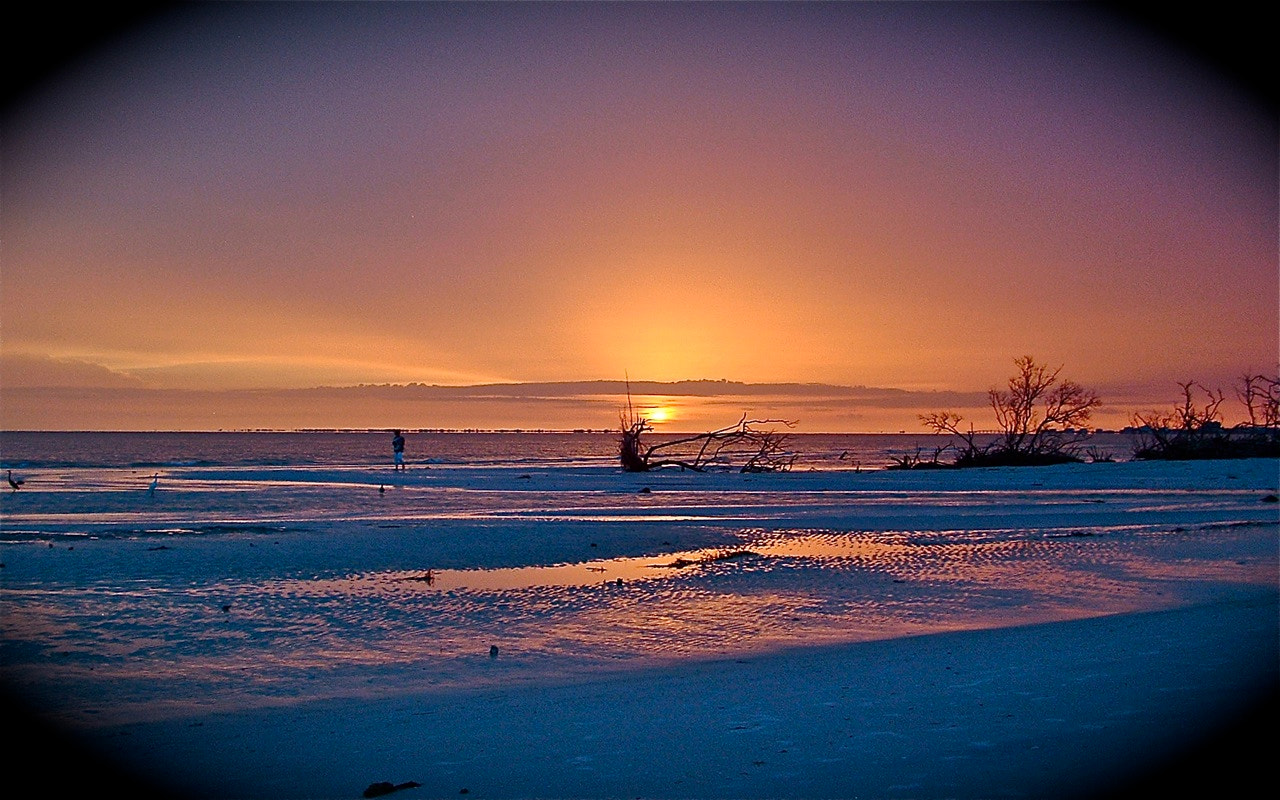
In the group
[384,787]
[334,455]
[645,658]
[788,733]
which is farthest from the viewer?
[334,455]

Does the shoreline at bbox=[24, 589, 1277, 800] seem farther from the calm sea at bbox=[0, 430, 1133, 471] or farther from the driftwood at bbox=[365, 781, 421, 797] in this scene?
the calm sea at bbox=[0, 430, 1133, 471]

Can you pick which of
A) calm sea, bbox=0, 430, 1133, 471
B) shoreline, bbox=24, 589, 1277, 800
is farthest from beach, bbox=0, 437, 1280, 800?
calm sea, bbox=0, 430, 1133, 471

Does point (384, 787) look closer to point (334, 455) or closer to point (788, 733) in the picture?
point (788, 733)

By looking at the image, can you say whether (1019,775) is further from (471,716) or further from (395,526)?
(395,526)

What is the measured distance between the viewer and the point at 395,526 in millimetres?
20609

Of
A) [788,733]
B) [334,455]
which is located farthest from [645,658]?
[334,455]

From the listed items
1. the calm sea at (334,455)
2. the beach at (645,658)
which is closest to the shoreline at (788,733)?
the beach at (645,658)

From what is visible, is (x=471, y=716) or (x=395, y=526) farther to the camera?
(x=395, y=526)

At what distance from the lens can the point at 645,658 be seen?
8.74m

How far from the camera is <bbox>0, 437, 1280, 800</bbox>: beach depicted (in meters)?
5.78

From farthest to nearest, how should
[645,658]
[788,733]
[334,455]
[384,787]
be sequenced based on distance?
[334,455] < [645,658] < [788,733] < [384,787]

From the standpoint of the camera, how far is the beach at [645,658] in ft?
19.0

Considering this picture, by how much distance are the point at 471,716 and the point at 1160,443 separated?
5231 centimetres

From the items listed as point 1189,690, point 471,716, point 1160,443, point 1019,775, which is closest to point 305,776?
point 471,716
